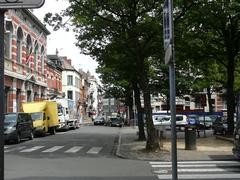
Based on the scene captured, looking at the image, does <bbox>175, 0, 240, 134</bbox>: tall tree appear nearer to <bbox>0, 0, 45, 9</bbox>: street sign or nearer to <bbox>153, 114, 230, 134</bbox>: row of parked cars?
<bbox>153, 114, 230, 134</bbox>: row of parked cars

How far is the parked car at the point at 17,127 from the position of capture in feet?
100.0

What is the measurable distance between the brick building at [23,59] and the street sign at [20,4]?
1459 inches

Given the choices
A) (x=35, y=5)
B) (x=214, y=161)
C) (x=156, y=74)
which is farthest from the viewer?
(x=156, y=74)

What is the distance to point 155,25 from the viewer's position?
71.1ft

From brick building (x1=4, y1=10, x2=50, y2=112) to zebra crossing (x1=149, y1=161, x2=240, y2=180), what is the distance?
88.5ft

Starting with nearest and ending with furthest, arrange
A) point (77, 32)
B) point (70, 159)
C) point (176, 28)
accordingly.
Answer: point (70, 159), point (176, 28), point (77, 32)

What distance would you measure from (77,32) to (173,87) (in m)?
20.4

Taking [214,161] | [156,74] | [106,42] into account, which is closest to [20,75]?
[156,74]

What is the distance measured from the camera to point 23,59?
52844 mm

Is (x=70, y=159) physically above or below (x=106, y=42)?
below

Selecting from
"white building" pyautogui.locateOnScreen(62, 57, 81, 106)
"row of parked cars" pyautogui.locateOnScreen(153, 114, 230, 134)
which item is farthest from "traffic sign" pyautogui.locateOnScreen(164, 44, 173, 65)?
"white building" pyautogui.locateOnScreen(62, 57, 81, 106)

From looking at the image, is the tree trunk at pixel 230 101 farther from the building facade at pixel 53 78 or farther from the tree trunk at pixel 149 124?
the building facade at pixel 53 78

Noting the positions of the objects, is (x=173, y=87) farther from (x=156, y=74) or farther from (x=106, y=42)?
(x=156, y=74)

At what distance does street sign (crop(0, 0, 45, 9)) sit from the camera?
14.2 ft
